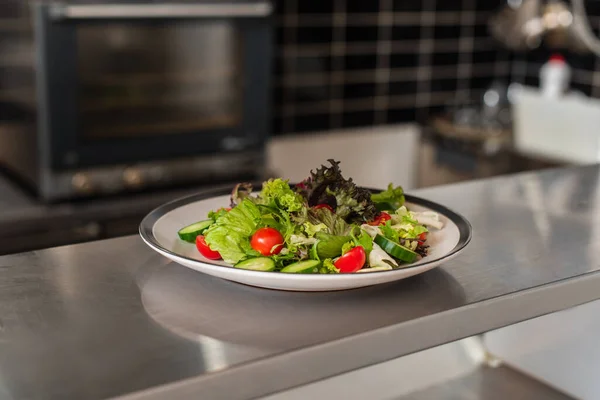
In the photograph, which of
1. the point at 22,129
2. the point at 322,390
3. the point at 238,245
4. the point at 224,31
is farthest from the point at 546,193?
the point at 22,129

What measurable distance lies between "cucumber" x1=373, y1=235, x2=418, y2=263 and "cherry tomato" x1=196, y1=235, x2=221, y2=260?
0.57ft

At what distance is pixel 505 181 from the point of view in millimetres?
1305

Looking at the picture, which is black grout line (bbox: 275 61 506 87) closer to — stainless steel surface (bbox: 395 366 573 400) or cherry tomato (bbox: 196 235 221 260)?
stainless steel surface (bbox: 395 366 573 400)

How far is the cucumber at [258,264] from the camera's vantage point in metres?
0.79

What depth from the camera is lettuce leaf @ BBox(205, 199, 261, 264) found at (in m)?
0.83

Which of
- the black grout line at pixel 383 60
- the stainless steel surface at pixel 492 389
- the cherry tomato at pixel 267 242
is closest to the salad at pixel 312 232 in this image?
the cherry tomato at pixel 267 242

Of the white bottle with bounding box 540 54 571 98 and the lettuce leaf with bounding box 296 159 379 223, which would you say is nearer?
the lettuce leaf with bounding box 296 159 379 223

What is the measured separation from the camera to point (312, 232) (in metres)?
0.83

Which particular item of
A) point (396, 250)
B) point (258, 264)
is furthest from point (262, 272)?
point (396, 250)

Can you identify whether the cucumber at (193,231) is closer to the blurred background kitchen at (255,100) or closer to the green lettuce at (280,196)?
the green lettuce at (280,196)

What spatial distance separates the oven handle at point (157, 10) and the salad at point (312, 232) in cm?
115

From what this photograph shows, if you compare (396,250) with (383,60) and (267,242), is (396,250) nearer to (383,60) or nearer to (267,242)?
(267,242)

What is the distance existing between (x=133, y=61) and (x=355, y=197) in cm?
131

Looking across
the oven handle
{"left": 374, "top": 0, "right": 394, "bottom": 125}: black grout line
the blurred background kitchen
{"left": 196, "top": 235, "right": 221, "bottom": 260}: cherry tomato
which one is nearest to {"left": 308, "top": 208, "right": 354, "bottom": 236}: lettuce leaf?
{"left": 196, "top": 235, "right": 221, "bottom": 260}: cherry tomato
